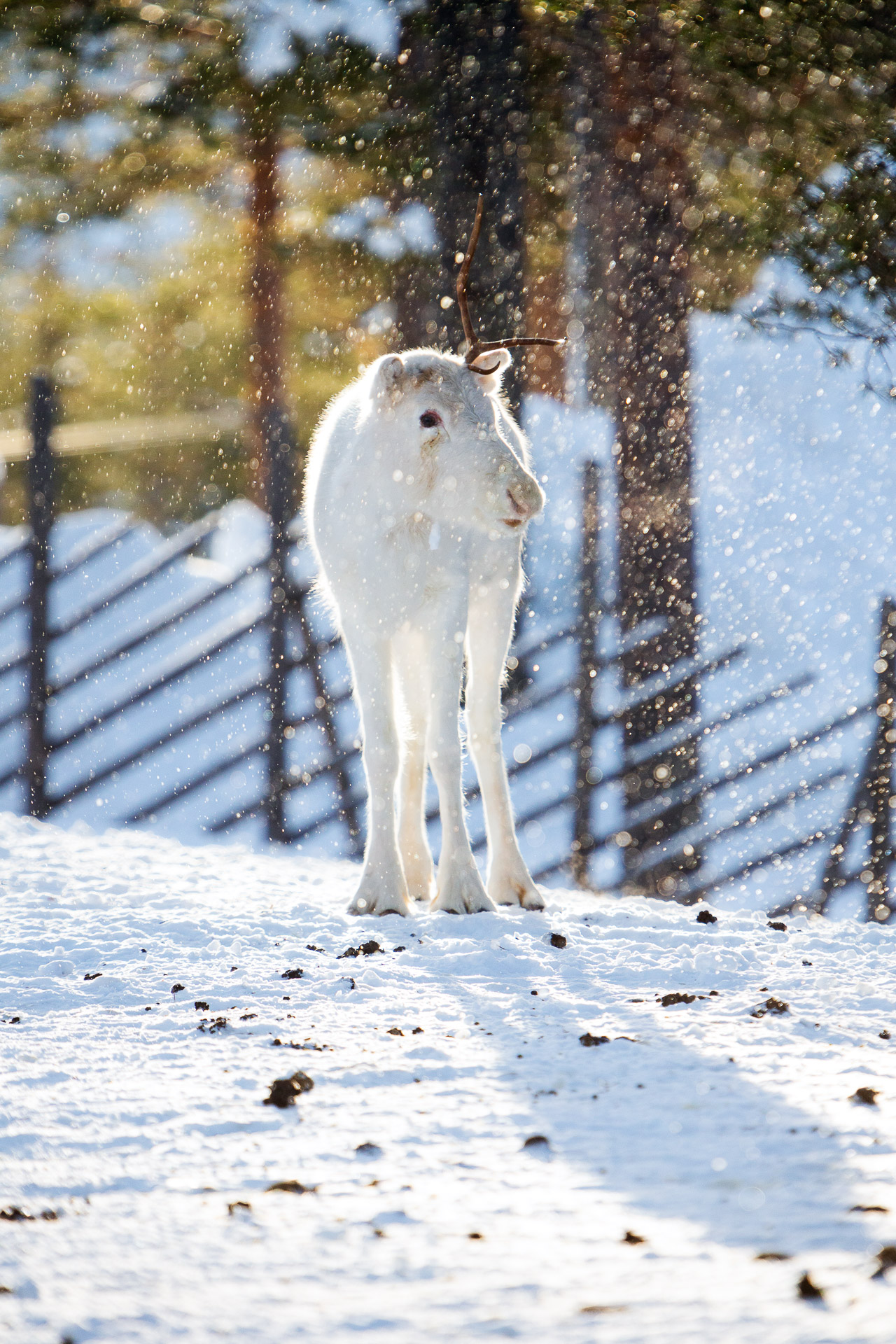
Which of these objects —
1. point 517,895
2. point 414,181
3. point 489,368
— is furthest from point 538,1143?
point 414,181

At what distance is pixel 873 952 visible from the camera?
3684 mm

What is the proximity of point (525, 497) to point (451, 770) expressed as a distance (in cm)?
92

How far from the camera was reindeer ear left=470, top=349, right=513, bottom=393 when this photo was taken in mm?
4012

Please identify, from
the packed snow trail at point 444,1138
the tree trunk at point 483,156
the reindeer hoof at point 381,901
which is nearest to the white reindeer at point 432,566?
the reindeer hoof at point 381,901

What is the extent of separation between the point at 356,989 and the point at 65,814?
16.3 feet

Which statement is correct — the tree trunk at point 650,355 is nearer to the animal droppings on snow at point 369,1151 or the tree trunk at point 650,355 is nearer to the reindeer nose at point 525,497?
the reindeer nose at point 525,497

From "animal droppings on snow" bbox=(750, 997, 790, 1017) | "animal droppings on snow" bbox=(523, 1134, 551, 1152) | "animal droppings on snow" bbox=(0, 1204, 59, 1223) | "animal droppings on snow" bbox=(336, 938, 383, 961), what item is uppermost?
"animal droppings on snow" bbox=(523, 1134, 551, 1152)

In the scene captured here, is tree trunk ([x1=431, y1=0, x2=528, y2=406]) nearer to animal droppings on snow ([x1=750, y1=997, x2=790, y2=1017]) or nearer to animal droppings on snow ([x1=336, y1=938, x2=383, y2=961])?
animal droppings on snow ([x1=336, y1=938, x2=383, y2=961])

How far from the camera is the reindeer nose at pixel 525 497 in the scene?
372 centimetres

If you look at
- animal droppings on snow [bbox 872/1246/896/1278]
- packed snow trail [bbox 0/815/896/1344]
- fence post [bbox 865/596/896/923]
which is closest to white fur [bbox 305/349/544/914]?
packed snow trail [bbox 0/815/896/1344]

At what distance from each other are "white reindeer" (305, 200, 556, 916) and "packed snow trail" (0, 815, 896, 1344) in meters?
0.42

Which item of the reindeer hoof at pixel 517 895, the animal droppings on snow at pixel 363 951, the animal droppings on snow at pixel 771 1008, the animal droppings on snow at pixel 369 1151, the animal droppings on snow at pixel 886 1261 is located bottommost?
the reindeer hoof at pixel 517 895

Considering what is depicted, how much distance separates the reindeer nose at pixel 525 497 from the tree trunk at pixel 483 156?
13.1 ft

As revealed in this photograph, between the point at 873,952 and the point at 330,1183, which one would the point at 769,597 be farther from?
the point at 330,1183
